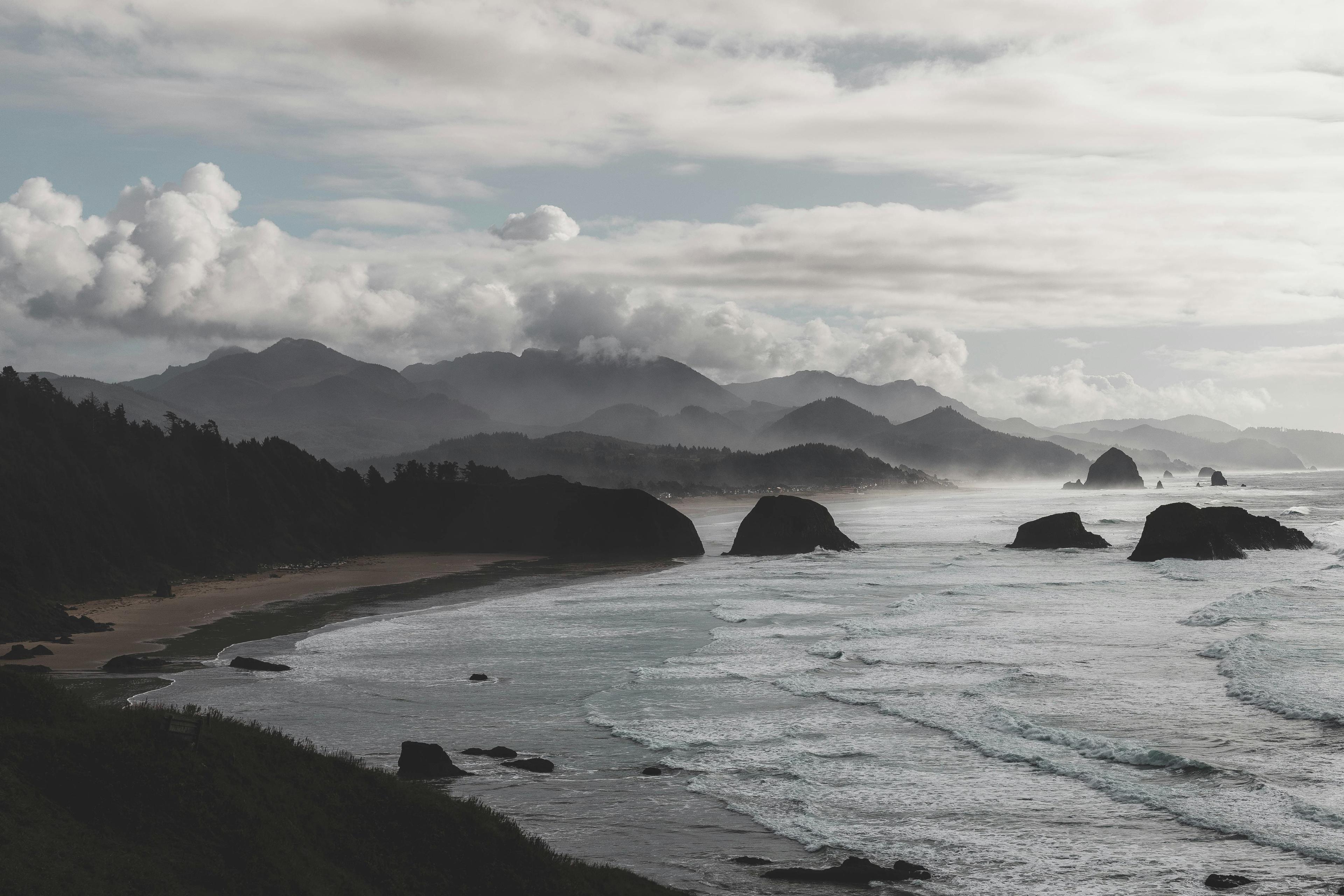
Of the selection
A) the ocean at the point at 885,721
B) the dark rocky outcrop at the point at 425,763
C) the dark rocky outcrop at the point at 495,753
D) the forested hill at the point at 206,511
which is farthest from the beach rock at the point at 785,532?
the dark rocky outcrop at the point at 425,763

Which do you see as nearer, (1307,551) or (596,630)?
(596,630)

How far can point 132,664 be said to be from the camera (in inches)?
1044

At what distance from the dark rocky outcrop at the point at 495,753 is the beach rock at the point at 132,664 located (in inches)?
494

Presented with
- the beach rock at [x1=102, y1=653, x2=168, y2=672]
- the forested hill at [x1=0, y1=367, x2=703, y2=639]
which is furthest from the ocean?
the forested hill at [x1=0, y1=367, x2=703, y2=639]

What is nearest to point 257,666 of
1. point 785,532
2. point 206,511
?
point 206,511

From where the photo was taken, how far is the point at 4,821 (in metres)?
8.28

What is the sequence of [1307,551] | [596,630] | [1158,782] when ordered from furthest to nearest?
[1307,551] → [596,630] → [1158,782]

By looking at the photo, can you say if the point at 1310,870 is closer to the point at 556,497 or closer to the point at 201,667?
the point at 201,667

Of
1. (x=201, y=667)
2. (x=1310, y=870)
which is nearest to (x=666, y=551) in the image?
(x=201, y=667)

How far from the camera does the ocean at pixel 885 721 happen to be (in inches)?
545

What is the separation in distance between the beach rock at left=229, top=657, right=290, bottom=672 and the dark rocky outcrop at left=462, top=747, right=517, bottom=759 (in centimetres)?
1051

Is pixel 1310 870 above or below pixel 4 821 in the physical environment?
below

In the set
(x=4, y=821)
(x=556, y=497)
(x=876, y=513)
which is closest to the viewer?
(x=4, y=821)

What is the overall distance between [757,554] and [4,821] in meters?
60.6
